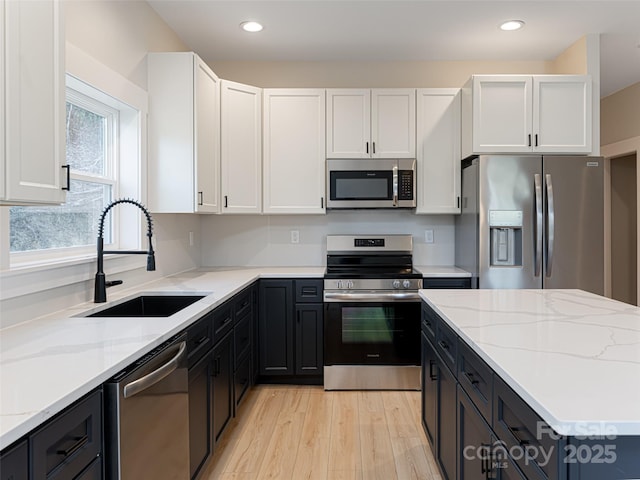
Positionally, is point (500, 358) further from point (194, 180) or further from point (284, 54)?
point (284, 54)

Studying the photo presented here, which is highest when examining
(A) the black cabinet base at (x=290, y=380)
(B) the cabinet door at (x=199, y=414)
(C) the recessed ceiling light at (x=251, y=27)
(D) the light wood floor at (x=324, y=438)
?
(C) the recessed ceiling light at (x=251, y=27)

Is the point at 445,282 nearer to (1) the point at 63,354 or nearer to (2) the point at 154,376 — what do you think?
(2) the point at 154,376

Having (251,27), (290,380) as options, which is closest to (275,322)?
(290,380)

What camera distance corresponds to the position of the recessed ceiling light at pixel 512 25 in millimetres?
3102

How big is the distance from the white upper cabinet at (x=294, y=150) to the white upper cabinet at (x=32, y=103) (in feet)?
7.03

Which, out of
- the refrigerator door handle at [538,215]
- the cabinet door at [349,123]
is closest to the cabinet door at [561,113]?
the refrigerator door handle at [538,215]

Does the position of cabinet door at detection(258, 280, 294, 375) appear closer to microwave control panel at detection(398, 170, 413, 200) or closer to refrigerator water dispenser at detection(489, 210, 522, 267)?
microwave control panel at detection(398, 170, 413, 200)

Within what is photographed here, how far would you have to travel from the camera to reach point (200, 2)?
9.27 feet

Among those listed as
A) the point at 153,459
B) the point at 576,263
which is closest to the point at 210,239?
the point at 153,459

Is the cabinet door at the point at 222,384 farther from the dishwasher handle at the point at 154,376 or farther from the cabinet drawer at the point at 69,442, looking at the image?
the cabinet drawer at the point at 69,442

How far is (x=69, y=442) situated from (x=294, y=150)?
Answer: 2.85 meters

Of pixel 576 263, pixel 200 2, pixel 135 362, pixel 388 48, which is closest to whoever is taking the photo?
pixel 135 362

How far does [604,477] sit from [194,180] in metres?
2.54

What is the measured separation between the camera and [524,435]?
1052 mm
